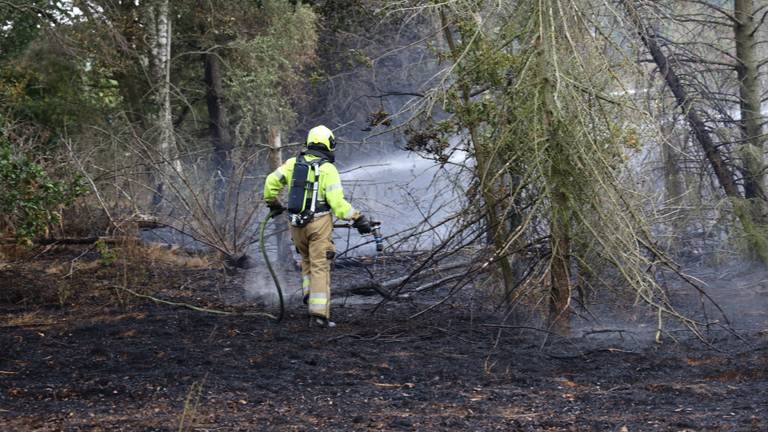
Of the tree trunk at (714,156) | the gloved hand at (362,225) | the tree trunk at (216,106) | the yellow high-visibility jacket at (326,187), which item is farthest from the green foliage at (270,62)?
the gloved hand at (362,225)

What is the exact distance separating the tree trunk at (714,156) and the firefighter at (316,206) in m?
5.37

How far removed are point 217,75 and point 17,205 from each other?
46.8ft

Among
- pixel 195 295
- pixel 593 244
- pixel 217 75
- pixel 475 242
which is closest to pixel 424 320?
pixel 475 242

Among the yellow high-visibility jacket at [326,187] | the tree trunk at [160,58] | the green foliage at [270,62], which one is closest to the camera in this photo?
the yellow high-visibility jacket at [326,187]

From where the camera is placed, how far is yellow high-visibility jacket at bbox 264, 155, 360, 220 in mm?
9258

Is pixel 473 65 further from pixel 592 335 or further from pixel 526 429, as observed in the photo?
pixel 526 429

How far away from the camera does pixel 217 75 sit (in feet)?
75.9

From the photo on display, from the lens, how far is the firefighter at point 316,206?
934 centimetres

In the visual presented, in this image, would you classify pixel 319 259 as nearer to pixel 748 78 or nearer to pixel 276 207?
pixel 276 207

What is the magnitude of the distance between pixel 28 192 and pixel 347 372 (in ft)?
11.6

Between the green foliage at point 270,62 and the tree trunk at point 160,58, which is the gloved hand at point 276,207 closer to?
the tree trunk at point 160,58

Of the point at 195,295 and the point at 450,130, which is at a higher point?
the point at 450,130

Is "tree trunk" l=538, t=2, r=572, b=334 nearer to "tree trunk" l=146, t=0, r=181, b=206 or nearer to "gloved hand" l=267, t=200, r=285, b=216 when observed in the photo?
"gloved hand" l=267, t=200, r=285, b=216

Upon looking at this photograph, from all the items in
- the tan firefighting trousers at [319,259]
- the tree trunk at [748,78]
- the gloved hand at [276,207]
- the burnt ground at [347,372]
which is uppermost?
the tree trunk at [748,78]
